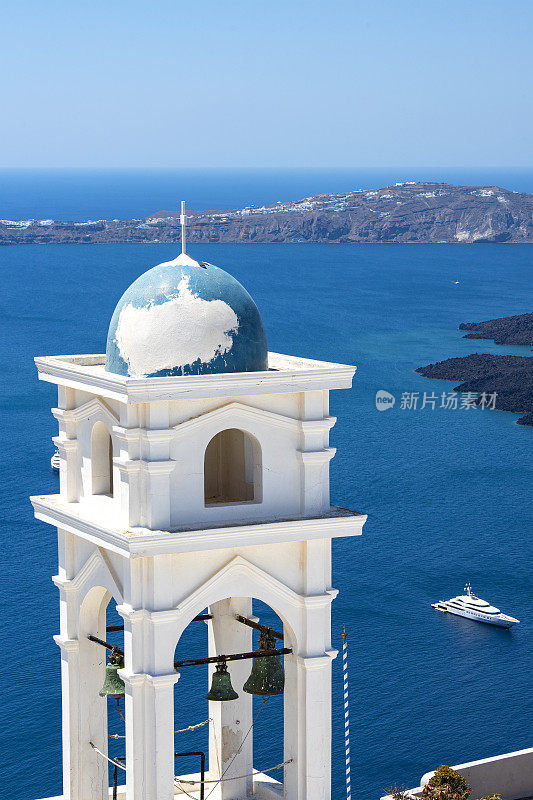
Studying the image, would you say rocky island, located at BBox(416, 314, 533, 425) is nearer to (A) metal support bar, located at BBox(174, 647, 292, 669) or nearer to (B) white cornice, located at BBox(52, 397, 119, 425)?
(A) metal support bar, located at BBox(174, 647, 292, 669)

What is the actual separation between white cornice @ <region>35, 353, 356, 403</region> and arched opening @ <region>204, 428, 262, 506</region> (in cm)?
88

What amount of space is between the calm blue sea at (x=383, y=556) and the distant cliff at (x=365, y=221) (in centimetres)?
6338

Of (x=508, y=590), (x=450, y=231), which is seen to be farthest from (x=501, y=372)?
(x=450, y=231)

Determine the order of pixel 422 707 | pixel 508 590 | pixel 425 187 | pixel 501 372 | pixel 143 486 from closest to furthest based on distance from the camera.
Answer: pixel 143 486
pixel 422 707
pixel 508 590
pixel 501 372
pixel 425 187

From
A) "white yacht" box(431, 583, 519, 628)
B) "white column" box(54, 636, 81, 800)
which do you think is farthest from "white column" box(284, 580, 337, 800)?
"white yacht" box(431, 583, 519, 628)

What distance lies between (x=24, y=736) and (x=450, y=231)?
510ft

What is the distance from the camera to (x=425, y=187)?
193 meters

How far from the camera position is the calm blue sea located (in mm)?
29062

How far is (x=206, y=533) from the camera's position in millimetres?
8438

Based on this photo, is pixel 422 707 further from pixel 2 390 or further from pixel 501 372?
pixel 501 372

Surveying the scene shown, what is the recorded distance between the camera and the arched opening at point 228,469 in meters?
9.95

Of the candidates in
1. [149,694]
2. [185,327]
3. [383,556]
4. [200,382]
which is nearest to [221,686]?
[149,694]

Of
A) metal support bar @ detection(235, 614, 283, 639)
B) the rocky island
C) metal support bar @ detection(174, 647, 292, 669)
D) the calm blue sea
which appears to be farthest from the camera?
the rocky island

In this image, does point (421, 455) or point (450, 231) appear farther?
point (450, 231)
